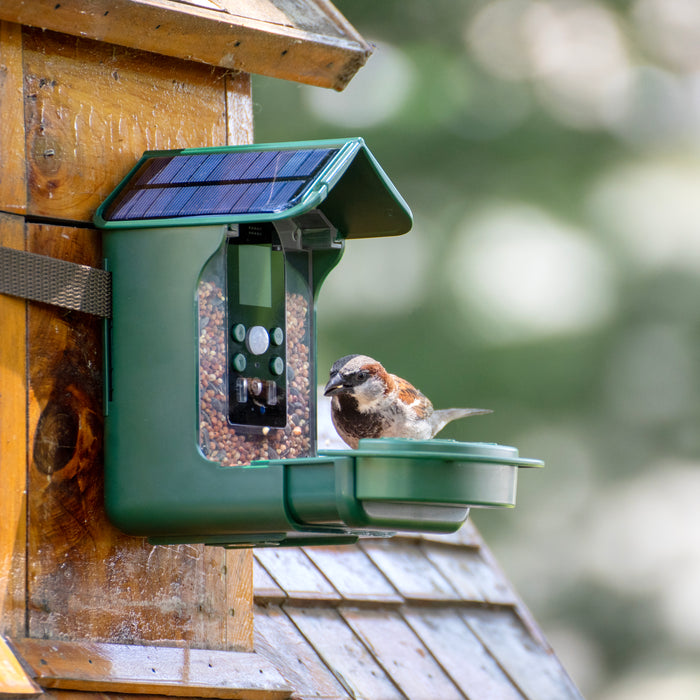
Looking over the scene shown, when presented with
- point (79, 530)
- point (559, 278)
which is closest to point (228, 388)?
point (79, 530)

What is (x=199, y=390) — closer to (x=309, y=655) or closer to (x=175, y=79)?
(x=175, y=79)

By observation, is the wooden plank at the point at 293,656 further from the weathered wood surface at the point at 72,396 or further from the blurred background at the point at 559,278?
the blurred background at the point at 559,278

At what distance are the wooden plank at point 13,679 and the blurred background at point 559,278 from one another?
714cm

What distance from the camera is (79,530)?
2.94 meters

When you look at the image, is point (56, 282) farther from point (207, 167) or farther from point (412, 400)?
point (412, 400)

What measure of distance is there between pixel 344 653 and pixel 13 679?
1.42 meters

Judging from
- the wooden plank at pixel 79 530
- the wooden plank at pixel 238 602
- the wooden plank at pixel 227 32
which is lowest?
the wooden plank at pixel 238 602

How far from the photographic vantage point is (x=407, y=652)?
4145 mm

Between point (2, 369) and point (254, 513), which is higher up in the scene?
point (2, 369)

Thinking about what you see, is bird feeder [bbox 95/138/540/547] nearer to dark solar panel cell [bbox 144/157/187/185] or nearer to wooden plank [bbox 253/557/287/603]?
dark solar panel cell [bbox 144/157/187/185]

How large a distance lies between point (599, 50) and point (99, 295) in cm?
934

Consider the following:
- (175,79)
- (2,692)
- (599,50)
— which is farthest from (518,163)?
(2,692)

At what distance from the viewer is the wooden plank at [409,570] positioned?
4480 millimetres

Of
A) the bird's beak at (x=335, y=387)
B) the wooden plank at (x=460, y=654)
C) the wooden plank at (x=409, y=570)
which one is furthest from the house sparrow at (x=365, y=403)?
the wooden plank at (x=460, y=654)
